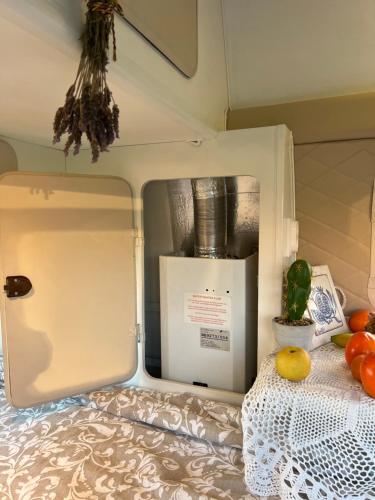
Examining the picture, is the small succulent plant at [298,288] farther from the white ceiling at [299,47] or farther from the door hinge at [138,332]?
the white ceiling at [299,47]

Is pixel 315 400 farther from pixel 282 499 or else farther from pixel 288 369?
pixel 282 499

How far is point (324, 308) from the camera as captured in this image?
1.39 meters

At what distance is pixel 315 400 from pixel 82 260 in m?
0.93

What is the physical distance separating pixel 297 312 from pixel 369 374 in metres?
0.30

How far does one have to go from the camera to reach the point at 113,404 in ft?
4.43

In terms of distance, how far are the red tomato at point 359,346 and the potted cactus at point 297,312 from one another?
13 centimetres

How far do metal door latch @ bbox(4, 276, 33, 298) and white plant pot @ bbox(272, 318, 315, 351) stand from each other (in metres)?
0.86

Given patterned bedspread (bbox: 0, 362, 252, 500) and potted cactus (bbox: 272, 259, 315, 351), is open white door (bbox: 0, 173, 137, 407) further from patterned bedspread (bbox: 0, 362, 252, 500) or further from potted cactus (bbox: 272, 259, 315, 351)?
potted cactus (bbox: 272, 259, 315, 351)

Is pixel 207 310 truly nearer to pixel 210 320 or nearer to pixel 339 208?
pixel 210 320

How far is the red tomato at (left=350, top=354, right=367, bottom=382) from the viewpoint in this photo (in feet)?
3.28

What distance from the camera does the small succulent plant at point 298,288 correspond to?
3.72 feet

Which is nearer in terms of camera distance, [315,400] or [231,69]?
[315,400]

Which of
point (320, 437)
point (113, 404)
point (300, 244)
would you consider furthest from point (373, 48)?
point (113, 404)

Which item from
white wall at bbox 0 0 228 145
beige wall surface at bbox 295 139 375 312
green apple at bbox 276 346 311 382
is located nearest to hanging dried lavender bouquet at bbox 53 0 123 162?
white wall at bbox 0 0 228 145
